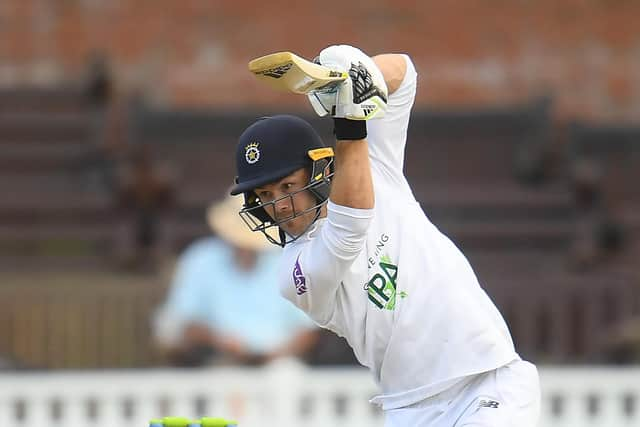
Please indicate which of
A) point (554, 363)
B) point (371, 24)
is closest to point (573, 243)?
point (554, 363)

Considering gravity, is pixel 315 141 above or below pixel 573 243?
above

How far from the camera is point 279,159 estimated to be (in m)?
3.73

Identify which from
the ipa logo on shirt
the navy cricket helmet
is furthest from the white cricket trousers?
the navy cricket helmet

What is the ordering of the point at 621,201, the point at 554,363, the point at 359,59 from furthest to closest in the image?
the point at 621,201, the point at 554,363, the point at 359,59

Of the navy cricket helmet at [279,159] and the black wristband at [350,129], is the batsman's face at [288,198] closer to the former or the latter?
the navy cricket helmet at [279,159]

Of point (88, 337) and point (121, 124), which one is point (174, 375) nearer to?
point (88, 337)

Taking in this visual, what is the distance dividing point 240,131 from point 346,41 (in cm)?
100

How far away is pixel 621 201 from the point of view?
31.7 ft

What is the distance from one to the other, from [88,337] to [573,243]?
9.37 ft

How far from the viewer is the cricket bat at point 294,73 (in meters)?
3.38

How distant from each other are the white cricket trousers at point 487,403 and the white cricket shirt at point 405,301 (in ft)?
0.10

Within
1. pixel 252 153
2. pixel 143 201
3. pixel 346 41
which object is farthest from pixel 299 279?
pixel 346 41

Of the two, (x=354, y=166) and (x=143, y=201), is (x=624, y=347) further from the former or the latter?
(x=354, y=166)

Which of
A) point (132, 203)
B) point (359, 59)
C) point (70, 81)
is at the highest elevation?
point (359, 59)
